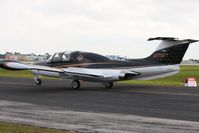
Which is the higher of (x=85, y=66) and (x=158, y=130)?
(x=85, y=66)

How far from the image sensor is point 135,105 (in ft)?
A: 53.0

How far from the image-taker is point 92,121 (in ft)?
38.6

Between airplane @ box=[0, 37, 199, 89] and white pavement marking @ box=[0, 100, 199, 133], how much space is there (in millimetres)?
10291

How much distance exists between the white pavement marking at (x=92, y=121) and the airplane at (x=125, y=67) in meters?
10.3

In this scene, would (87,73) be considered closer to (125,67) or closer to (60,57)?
(125,67)

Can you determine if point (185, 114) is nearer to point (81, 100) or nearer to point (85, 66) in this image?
point (81, 100)

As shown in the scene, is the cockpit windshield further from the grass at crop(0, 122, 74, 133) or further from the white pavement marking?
the grass at crop(0, 122, 74, 133)

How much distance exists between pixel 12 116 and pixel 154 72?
13.3 m

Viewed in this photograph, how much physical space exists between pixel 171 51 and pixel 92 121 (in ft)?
45.7

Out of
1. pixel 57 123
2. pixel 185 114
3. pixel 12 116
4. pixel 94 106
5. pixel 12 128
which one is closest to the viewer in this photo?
→ pixel 12 128

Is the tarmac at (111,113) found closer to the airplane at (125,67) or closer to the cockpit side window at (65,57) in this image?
the airplane at (125,67)

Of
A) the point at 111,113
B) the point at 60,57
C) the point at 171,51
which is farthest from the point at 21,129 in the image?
the point at 60,57

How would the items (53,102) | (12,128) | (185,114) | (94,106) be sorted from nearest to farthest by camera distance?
1. (12,128)
2. (185,114)
3. (94,106)
4. (53,102)

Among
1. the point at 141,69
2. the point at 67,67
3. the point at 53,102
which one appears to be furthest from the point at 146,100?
the point at 67,67
